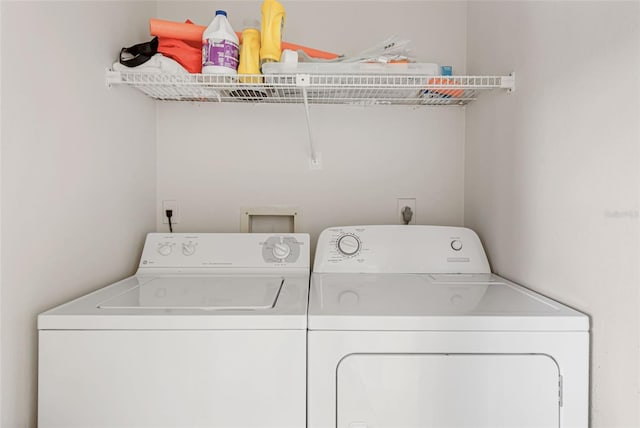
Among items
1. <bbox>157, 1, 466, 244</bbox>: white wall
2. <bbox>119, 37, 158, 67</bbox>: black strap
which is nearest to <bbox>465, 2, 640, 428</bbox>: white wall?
<bbox>157, 1, 466, 244</bbox>: white wall

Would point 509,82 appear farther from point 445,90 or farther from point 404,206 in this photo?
point 404,206

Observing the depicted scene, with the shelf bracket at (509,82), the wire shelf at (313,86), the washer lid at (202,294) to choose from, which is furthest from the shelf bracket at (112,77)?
the shelf bracket at (509,82)

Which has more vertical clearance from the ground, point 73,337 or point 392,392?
point 73,337

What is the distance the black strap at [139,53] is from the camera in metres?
1.38

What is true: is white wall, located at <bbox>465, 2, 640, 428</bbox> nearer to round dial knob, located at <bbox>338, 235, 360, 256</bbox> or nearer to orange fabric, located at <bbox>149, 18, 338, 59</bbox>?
round dial knob, located at <bbox>338, 235, 360, 256</bbox>

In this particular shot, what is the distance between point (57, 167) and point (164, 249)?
57cm

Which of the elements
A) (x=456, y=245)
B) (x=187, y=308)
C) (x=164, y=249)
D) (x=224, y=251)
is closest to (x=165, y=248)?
(x=164, y=249)

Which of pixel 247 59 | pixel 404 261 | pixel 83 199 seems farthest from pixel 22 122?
pixel 404 261

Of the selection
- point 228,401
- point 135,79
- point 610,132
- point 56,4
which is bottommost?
point 228,401

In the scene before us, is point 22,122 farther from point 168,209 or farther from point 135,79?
point 168,209

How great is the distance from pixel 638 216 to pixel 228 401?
101cm

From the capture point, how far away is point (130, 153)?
159cm

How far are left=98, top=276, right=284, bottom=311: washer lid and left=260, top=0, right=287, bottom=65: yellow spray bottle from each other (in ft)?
2.69

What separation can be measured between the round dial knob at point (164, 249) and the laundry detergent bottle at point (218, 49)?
0.71 metres
